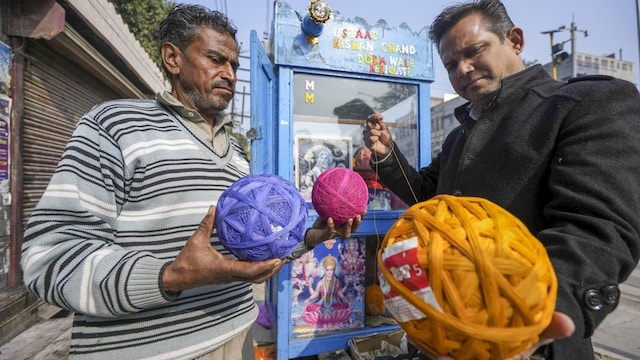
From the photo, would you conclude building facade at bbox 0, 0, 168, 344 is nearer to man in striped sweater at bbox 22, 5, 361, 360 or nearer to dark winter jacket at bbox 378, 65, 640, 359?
man in striped sweater at bbox 22, 5, 361, 360

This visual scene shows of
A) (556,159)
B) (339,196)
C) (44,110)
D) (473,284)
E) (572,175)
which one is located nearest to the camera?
(473,284)

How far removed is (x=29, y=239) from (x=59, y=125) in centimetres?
430

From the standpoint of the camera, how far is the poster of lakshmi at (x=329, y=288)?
2.67 meters

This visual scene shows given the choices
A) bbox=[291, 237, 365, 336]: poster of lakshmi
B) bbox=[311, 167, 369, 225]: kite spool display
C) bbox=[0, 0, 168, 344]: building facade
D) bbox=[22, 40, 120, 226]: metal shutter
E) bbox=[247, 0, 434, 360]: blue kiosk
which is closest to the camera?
bbox=[311, 167, 369, 225]: kite spool display

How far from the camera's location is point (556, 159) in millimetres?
1106

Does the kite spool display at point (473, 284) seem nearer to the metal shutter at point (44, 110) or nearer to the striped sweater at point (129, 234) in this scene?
the striped sweater at point (129, 234)

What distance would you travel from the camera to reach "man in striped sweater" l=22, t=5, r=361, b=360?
93 cm

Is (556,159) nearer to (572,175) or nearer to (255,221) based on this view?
(572,175)

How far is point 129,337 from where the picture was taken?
1080 millimetres

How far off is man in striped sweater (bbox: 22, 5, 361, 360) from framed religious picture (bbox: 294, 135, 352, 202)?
4.09 ft

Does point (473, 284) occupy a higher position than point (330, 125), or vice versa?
point (330, 125)

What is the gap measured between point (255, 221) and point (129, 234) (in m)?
0.46

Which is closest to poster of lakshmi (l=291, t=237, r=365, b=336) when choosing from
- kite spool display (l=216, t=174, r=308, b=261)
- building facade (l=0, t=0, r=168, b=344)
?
kite spool display (l=216, t=174, r=308, b=261)

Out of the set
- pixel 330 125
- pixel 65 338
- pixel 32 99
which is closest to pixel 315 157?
pixel 330 125
